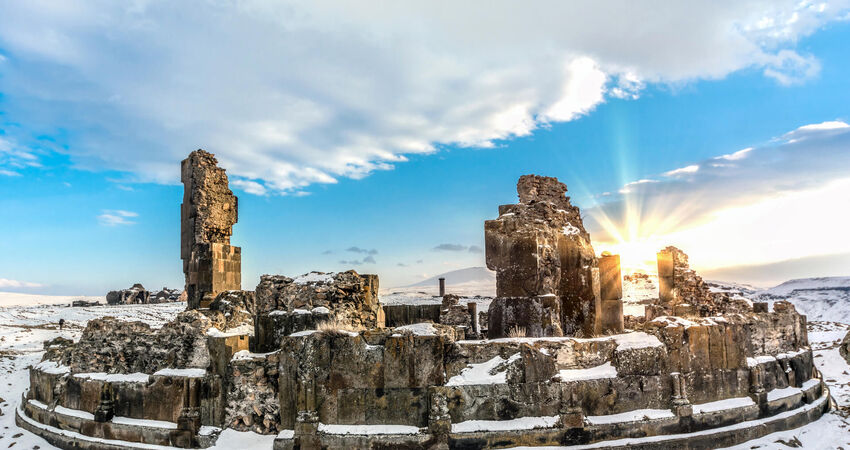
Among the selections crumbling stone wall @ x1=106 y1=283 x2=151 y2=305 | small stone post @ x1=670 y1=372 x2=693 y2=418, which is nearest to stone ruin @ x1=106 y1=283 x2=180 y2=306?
crumbling stone wall @ x1=106 y1=283 x2=151 y2=305

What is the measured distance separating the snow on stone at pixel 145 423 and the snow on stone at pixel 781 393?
9.19 metres

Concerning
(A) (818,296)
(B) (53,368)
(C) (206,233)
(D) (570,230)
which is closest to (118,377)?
(B) (53,368)

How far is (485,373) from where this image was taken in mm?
7004

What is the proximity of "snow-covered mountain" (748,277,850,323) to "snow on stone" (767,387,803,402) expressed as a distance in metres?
22.6

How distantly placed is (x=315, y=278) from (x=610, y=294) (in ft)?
22.0

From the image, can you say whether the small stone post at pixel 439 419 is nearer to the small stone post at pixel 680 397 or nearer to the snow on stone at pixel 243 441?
the snow on stone at pixel 243 441

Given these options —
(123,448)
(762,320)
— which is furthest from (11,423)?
(762,320)

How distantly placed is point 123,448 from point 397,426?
13.9 ft

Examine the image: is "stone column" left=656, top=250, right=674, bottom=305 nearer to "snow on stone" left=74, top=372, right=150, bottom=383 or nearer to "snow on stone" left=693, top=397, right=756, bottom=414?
"snow on stone" left=693, top=397, right=756, bottom=414

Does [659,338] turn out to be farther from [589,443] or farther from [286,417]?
[286,417]

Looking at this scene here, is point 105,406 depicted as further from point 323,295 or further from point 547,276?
point 547,276

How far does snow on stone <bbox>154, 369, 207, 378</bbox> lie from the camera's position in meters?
7.66

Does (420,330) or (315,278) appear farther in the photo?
(315,278)

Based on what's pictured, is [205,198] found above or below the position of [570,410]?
above
